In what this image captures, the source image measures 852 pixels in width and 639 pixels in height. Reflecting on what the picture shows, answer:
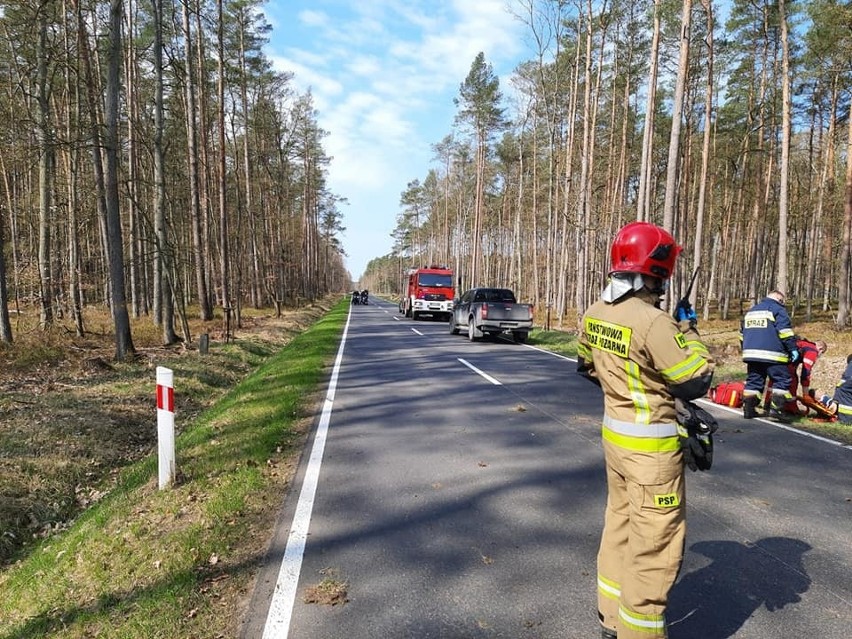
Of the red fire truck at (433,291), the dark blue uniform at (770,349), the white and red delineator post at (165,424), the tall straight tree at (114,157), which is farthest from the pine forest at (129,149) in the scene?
the dark blue uniform at (770,349)

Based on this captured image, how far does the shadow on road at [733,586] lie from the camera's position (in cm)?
288

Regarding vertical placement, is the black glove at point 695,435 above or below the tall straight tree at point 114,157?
below

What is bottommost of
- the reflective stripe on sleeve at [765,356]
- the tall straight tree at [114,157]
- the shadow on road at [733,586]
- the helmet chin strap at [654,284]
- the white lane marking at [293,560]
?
the white lane marking at [293,560]

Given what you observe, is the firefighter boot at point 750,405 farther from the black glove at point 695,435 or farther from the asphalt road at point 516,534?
the black glove at point 695,435

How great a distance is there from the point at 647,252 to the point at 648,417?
0.80 meters

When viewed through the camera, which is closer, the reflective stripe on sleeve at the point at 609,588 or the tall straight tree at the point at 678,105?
the reflective stripe on sleeve at the point at 609,588

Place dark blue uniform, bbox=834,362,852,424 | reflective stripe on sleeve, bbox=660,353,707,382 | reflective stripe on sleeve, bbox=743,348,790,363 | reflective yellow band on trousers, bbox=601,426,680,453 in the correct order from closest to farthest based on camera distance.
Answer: reflective stripe on sleeve, bbox=660,353,707,382 < reflective yellow band on trousers, bbox=601,426,680,453 < dark blue uniform, bbox=834,362,852,424 < reflective stripe on sleeve, bbox=743,348,790,363

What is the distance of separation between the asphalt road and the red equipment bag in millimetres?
1210

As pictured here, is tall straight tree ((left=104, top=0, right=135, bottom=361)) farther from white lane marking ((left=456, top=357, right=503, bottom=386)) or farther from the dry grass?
white lane marking ((left=456, top=357, right=503, bottom=386))

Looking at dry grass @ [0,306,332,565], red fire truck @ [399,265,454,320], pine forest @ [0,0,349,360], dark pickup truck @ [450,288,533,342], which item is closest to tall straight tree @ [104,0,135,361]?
pine forest @ [0,0,349,360]

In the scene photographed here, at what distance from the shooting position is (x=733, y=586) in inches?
127

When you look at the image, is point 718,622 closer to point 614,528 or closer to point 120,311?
point 614,528

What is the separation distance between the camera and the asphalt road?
115 inches

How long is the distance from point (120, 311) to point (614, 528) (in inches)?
490
